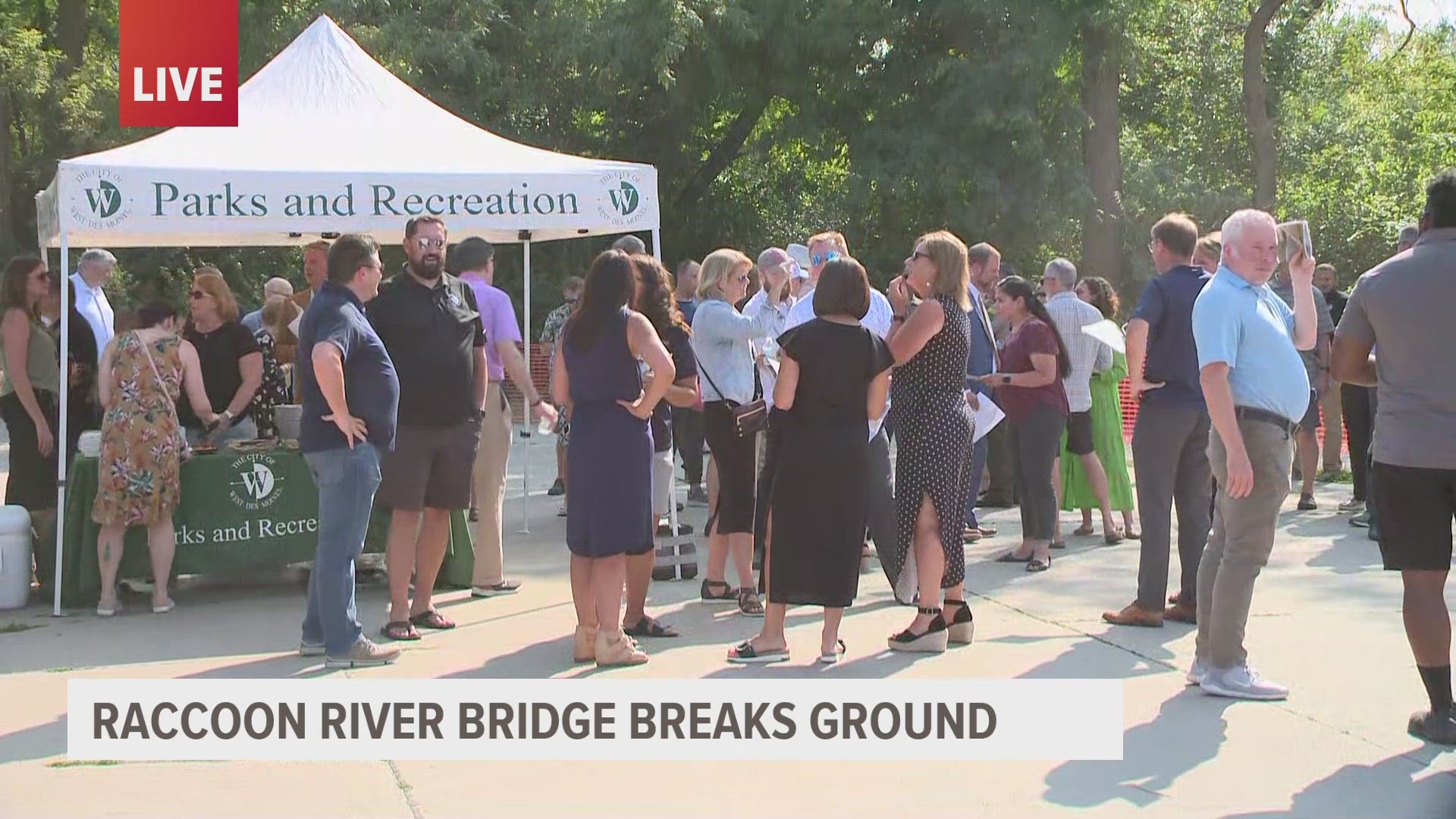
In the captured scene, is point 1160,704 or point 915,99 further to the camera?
point 915,99

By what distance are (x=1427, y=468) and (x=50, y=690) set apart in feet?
16.8

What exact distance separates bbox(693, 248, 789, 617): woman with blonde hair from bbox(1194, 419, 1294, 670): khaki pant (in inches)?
93.6

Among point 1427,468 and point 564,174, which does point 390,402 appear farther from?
point 1427,468

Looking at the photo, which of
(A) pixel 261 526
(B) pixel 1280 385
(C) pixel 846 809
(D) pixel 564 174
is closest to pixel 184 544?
(A) pixel 261 526

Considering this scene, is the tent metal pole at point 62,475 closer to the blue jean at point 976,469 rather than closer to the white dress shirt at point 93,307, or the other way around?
the white dress shirt at point 93,307

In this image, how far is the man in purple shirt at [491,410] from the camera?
802cm

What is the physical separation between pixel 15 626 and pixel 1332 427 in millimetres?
9700

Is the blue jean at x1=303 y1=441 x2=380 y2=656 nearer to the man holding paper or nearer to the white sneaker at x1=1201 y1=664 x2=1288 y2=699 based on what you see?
the white sneaker at x1=1201 y1=664 x2=1288 y2=699

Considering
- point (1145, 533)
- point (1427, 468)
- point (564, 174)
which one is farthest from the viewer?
point (564, 174)

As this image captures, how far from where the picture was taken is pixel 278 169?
7.84 metres

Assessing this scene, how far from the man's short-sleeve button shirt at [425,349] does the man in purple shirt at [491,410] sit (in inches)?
35.2

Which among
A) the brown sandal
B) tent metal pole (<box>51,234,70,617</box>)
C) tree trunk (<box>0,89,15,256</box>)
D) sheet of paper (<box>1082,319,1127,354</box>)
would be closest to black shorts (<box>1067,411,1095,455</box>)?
sheet of paper (<box>1082,319,1127,354</box>)

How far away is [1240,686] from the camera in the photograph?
573 cm

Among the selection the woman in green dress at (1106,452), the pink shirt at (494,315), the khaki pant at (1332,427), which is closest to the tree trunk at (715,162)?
the khaki pant at (1332,427)
